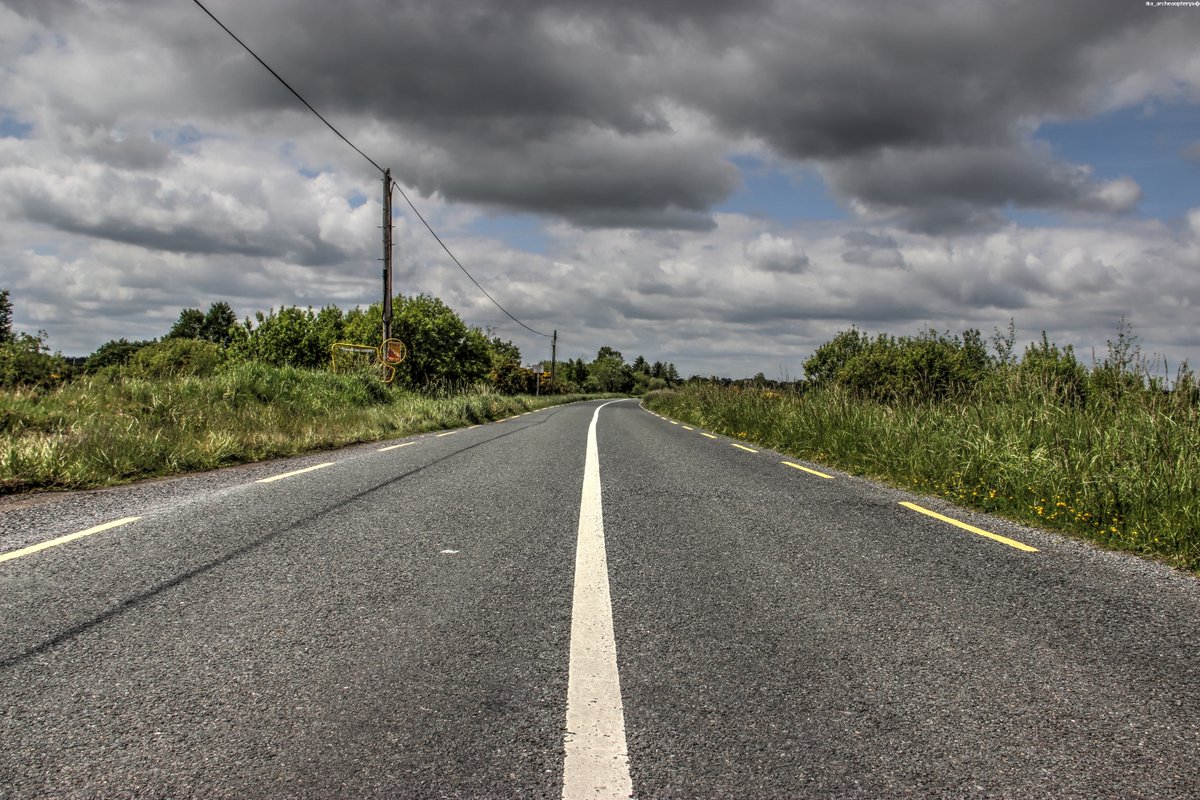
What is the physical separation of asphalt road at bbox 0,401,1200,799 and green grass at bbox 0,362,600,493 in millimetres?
2350

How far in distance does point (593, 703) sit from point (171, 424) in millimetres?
10460

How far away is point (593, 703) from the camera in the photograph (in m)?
2.42

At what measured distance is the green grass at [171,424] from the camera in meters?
7.47

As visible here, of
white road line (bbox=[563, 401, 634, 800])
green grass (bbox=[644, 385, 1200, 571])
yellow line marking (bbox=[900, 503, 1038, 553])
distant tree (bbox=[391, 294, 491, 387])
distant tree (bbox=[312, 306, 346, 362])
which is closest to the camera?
white road line (bbox=[563, 401, 634, 800])

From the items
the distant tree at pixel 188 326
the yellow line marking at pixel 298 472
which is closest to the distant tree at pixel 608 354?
the distant tree at pixel 188 326

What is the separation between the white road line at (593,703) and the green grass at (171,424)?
6.27 meters

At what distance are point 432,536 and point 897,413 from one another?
851 cm

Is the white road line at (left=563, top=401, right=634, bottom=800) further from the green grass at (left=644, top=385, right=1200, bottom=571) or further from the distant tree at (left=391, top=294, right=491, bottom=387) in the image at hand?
the distant tree at (left=391, top=294, right=491, bottom=387)

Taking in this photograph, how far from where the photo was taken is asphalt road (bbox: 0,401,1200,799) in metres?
2.01

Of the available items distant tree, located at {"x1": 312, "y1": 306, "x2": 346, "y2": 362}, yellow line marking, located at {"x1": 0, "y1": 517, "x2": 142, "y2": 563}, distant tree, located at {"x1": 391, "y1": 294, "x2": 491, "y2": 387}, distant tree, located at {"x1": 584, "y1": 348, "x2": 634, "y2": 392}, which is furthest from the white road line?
distant tree, located at {"x1": 584, "y1": 348, "x2": 634, "y2": 392}

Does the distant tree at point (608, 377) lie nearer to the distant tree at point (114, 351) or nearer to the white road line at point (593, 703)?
the distant tree at point (114, 351)

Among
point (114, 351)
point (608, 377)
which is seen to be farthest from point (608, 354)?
point (114, 351)

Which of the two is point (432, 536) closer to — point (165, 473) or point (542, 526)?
point (542, 526)

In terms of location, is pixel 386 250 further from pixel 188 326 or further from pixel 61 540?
pixel 188 326
